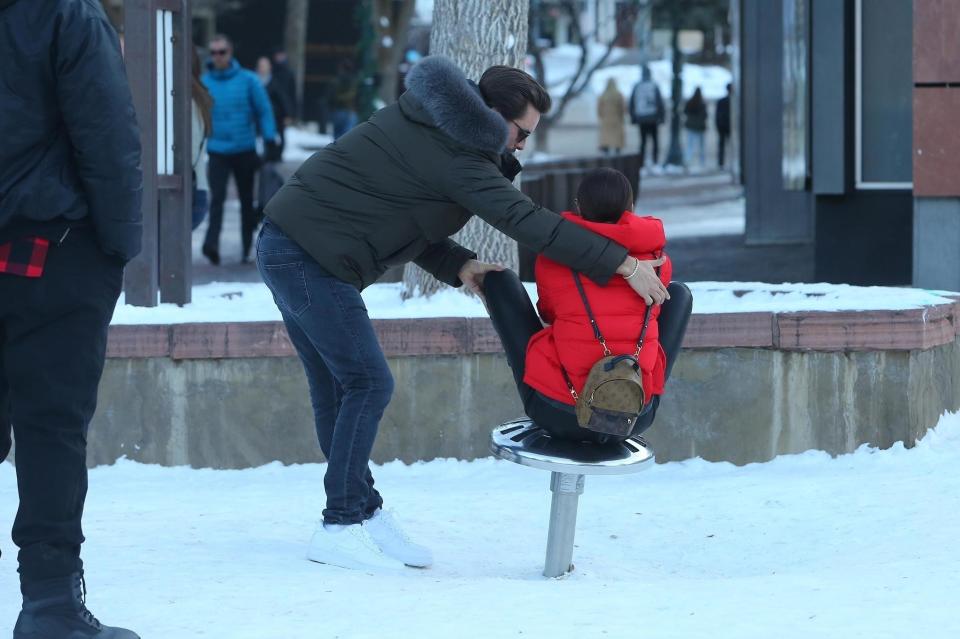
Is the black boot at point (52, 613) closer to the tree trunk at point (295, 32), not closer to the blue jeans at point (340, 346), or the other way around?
the blue jeans at point (340, 346)

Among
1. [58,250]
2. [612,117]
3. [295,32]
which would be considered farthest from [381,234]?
[295,32]

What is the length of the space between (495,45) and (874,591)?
3.73 m

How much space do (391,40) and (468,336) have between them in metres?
29.7

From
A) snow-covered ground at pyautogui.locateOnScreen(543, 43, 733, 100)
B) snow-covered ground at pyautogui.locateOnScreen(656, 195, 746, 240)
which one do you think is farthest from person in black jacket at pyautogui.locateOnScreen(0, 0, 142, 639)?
snow-covered ground at pyautogui.locateOnScreen(543, 43, 733, 100)

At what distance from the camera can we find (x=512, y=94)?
443cm

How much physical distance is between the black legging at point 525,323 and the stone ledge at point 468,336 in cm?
169

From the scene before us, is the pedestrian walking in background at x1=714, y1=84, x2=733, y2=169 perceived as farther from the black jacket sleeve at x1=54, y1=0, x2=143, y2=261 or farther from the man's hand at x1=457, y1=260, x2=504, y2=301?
the black jacket sleeve at x1=54, y1=0, x2=143, y2=261

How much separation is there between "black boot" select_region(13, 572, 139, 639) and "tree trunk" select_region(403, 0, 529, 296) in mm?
3775

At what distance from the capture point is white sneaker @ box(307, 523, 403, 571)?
478 cm

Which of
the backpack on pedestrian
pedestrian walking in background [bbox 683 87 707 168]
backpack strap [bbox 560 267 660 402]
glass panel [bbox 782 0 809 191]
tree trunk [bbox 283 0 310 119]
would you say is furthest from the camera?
tree trunk [bbox 283 0 310 119]

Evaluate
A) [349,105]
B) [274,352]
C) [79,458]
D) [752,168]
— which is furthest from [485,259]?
[349,105]

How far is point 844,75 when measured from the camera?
10.1 m

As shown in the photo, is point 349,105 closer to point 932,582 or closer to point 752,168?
point 752,168

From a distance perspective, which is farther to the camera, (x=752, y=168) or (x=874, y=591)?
(x=752, y=168)
